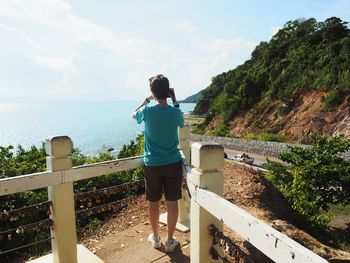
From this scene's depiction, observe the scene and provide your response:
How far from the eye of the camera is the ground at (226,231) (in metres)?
4.70

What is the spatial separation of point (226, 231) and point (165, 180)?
180 cm

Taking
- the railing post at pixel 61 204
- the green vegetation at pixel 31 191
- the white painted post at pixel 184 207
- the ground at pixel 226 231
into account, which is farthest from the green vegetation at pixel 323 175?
the railing post at pixel 61 204

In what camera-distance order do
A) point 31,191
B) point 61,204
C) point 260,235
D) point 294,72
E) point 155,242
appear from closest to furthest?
point 260,235 < point 61,204 < point 155,242 < point 31,191 < point 294,72

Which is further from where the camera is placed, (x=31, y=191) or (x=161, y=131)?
(x=31, y=191)

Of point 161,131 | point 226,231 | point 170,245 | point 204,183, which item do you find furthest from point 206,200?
point 226,231

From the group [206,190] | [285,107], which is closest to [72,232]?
[206,190]

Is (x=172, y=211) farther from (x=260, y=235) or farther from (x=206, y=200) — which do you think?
(x=260, y=235)

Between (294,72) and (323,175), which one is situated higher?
(294,72)

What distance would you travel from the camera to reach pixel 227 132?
49844mm

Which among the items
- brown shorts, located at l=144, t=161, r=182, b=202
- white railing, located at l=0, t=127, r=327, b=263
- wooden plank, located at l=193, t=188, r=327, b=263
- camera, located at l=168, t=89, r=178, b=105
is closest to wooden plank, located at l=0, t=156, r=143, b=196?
white railing, located at l=0, t=127, r=327, b=263

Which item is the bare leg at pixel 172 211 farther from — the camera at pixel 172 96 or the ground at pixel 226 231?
the camera at pixel 172 96

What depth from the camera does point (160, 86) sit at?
3.85m

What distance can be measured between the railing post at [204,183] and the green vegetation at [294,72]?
39.1 m

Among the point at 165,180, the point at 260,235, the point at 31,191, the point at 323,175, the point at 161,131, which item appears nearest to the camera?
the point at 260,235
